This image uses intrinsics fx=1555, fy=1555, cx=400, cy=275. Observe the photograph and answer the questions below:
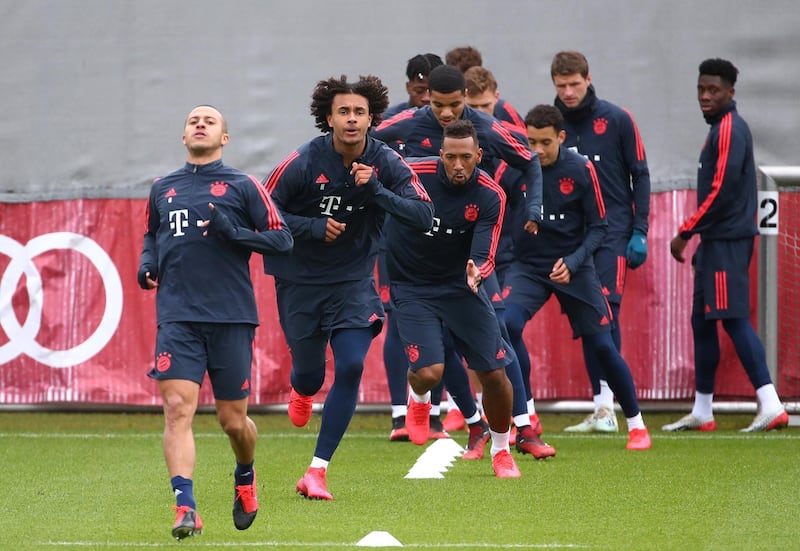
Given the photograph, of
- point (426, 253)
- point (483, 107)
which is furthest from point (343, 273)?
point (483, 107)

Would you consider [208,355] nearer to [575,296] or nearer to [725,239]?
[575,296]

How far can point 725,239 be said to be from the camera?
1117cm

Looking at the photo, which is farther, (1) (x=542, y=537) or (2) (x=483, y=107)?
(2) (x=483, y=107)

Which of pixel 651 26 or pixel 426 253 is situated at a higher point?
pixel 651 26

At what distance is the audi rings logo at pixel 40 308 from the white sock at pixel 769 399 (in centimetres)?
500

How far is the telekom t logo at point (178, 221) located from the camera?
667 centimetres

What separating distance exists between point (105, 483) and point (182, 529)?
8.71ft

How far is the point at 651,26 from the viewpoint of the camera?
12.3m

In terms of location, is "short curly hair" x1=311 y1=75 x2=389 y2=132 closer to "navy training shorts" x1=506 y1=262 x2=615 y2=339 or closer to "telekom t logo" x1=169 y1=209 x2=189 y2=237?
"telekom t logo" x1=169 y1=209 x2=189 y2=237

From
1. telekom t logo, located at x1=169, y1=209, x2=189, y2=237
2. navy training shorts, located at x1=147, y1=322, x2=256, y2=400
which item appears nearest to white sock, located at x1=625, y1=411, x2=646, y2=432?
navy training shorts, located at x1=147, y1=322, x2=256, y2=400

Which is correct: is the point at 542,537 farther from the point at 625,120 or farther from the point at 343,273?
the point at 625,120

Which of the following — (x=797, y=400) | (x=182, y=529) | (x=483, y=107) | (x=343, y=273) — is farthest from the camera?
(x=797, y=400)

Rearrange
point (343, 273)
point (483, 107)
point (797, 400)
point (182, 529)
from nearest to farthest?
point (182, 529)
point (343, 273)
point (483, 107)
point (797, 400)

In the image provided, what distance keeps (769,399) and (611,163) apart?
2020 millimetres
